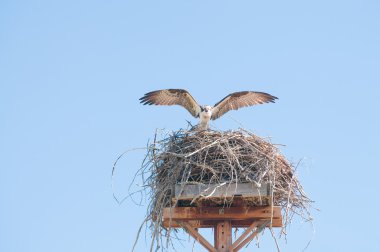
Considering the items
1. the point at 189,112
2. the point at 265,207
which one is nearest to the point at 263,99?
the point at 189,112

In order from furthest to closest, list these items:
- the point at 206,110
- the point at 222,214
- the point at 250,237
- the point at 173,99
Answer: the point at 173,99 < the point at 206,110 < the point at 222,214 < the point at 250,237

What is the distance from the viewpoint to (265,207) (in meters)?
8.22

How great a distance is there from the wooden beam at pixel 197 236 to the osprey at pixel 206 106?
3290 mm

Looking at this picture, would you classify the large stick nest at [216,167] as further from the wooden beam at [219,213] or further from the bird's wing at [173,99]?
the bird's wing at [173,99]

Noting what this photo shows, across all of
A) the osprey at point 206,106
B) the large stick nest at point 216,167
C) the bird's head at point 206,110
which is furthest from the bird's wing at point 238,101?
the large stick nest at point 216,167

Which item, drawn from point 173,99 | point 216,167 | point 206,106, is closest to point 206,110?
point 206,106

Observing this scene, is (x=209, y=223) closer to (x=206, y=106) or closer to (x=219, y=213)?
(x=219, y=213)

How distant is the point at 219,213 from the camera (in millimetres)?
A: 8250

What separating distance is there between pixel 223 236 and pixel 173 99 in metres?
4.18

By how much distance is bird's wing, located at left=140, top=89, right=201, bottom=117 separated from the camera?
11.7m

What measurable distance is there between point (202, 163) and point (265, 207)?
0.95m

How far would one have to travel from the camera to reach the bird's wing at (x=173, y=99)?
459 inches

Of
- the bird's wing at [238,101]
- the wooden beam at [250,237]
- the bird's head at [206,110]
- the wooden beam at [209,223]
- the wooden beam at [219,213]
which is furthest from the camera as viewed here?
the bird's wing at [238,101]

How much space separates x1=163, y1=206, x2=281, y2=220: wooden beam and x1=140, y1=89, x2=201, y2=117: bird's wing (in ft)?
11.9
